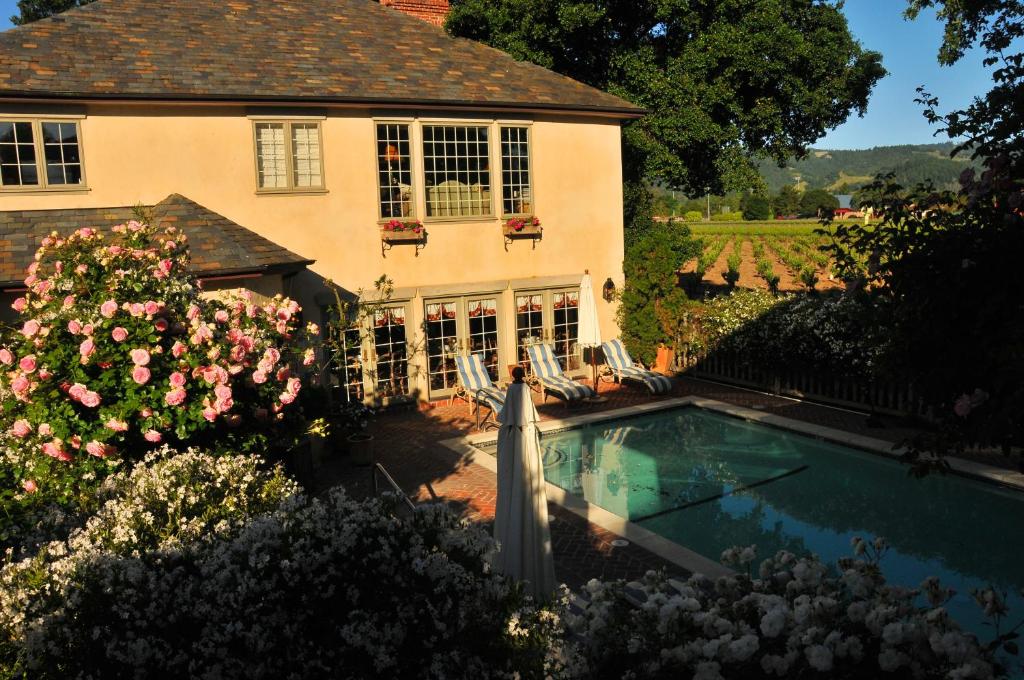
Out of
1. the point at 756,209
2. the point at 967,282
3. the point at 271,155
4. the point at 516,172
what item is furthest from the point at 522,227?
the point at 756,209

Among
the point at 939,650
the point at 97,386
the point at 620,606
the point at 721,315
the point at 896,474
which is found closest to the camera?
the point at 939,650

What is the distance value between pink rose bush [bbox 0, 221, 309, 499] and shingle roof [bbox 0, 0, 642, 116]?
848 centimetres

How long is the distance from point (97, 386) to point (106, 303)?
70cm

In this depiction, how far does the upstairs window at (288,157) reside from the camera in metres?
15.5

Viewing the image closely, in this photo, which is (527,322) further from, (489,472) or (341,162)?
(489,472)

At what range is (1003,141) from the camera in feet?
16.5

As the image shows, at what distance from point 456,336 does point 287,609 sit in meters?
13.6

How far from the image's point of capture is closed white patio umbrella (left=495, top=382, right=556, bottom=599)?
757cm

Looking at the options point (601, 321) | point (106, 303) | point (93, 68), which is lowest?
point (601, 321)

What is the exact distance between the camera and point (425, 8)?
22516 mm

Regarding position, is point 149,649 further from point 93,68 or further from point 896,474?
point 93,68

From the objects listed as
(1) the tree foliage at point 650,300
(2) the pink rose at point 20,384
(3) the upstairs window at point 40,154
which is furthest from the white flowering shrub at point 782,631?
(1) the tree foliage at point 650,300

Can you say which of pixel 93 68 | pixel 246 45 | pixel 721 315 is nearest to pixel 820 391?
pixel 721 315

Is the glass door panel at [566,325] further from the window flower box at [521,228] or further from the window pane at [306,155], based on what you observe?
the window pane at [306,155]
